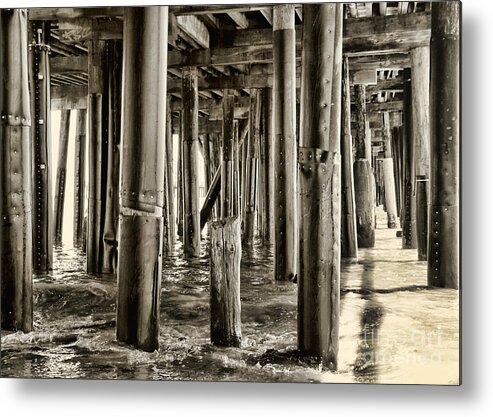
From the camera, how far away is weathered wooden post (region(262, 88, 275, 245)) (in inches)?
118

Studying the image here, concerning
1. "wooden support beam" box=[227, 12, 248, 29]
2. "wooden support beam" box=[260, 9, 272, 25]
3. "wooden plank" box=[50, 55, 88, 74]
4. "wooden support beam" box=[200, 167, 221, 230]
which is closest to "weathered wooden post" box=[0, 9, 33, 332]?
"wooden plank" box=[50, 55, 88, 74]

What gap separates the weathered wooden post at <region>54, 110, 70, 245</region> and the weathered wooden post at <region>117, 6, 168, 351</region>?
266 mm

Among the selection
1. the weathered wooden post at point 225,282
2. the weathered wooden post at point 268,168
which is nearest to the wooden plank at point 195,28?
the weathered wooden post at point 268,168

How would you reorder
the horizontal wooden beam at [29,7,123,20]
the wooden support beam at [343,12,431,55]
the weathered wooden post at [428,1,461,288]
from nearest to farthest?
the weathered wooden post at [428,1,461,288] → the wooden support beam at [343,12,431,55] → the horizontal wooden beam at [29,7,123,20]

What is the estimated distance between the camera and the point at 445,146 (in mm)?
2727

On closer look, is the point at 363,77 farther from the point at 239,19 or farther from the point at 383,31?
the point at 239,19

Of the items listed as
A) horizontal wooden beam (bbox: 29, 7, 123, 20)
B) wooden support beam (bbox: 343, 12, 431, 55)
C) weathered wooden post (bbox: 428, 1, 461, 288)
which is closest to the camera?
weathered wooden post (bbox: 428, 1, 461, 288)

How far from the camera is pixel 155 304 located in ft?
9.46

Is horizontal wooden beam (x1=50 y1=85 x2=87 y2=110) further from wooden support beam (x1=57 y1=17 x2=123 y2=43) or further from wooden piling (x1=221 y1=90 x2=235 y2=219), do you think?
wooden piling (x1=221 y1=90 x2=235 y2=219)

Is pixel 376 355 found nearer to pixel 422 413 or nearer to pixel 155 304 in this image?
pixel 422 413

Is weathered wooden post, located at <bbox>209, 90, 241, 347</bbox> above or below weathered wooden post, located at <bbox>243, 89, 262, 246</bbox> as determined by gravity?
below

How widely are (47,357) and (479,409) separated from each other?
73.9 inches

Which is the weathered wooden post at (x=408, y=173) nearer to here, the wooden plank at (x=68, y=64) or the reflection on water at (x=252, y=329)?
the reflection on water at (x=252, y=329)

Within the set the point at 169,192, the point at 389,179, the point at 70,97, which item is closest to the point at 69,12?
the point at 70,97
